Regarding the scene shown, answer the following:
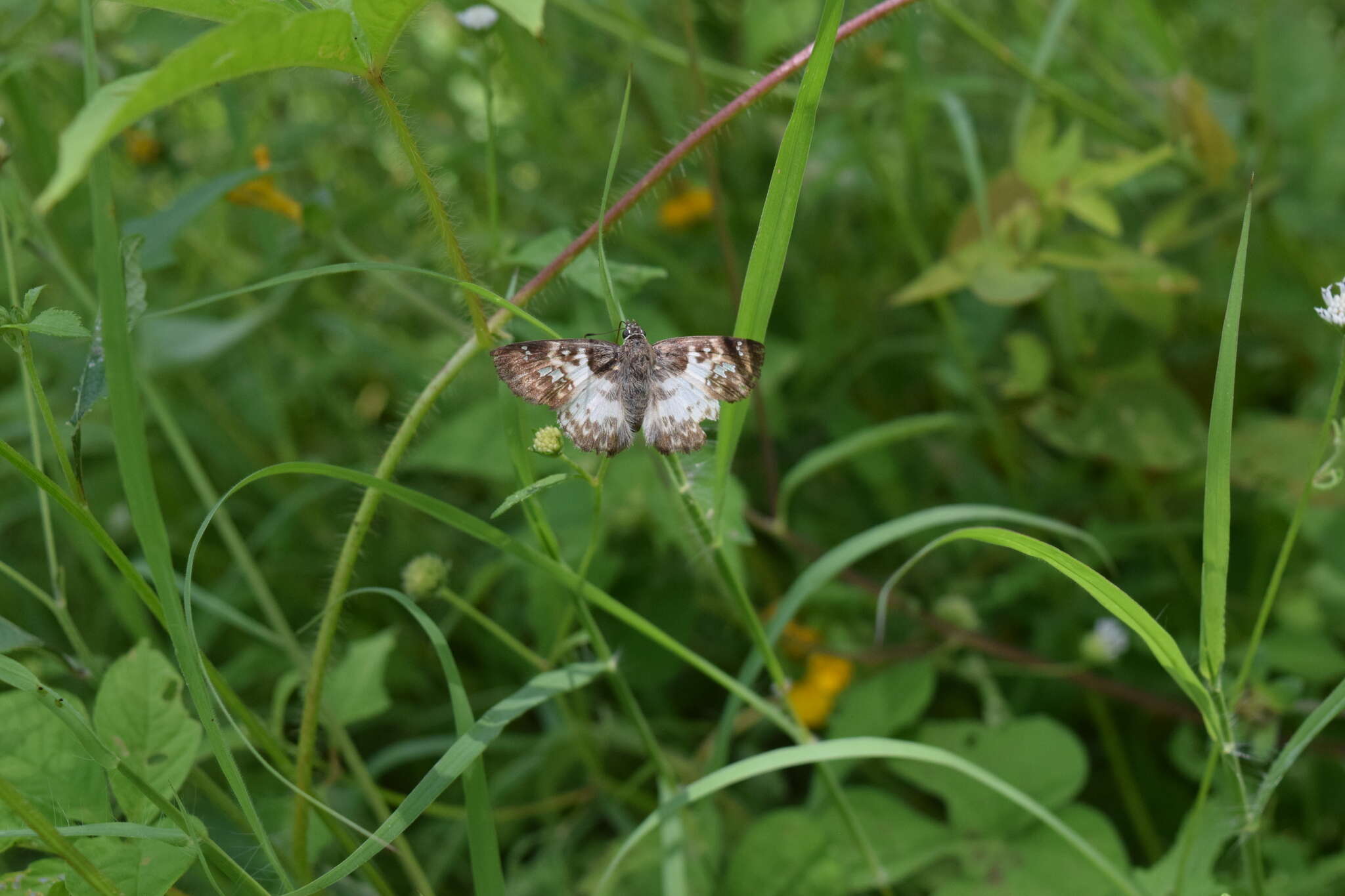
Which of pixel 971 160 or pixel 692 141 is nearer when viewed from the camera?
pixel 692 141

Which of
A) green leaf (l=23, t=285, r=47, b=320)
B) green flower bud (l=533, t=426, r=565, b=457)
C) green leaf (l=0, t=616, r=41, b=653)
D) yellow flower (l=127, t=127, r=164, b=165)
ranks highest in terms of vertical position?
yellow flower (l=127, t=127, r=164, b=165)

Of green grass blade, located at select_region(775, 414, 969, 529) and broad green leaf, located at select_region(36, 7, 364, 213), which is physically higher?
broad green leaf, located at select_region(36, 7, 364, 213)

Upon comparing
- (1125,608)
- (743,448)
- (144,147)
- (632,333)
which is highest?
(144,147)

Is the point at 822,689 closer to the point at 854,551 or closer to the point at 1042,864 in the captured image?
the point at 1042,864

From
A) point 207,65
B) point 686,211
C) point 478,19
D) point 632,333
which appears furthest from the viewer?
point 686,211

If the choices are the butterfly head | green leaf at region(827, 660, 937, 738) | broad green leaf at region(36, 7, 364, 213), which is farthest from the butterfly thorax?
green leaf at region(827, 660, 937, 738)

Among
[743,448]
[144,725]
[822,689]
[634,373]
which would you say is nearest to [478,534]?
[634,373]

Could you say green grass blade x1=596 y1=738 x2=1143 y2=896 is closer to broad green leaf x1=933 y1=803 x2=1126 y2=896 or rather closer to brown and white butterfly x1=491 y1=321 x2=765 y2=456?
broad green leaf x1=933 y1=803 x2=1126 y2=896
